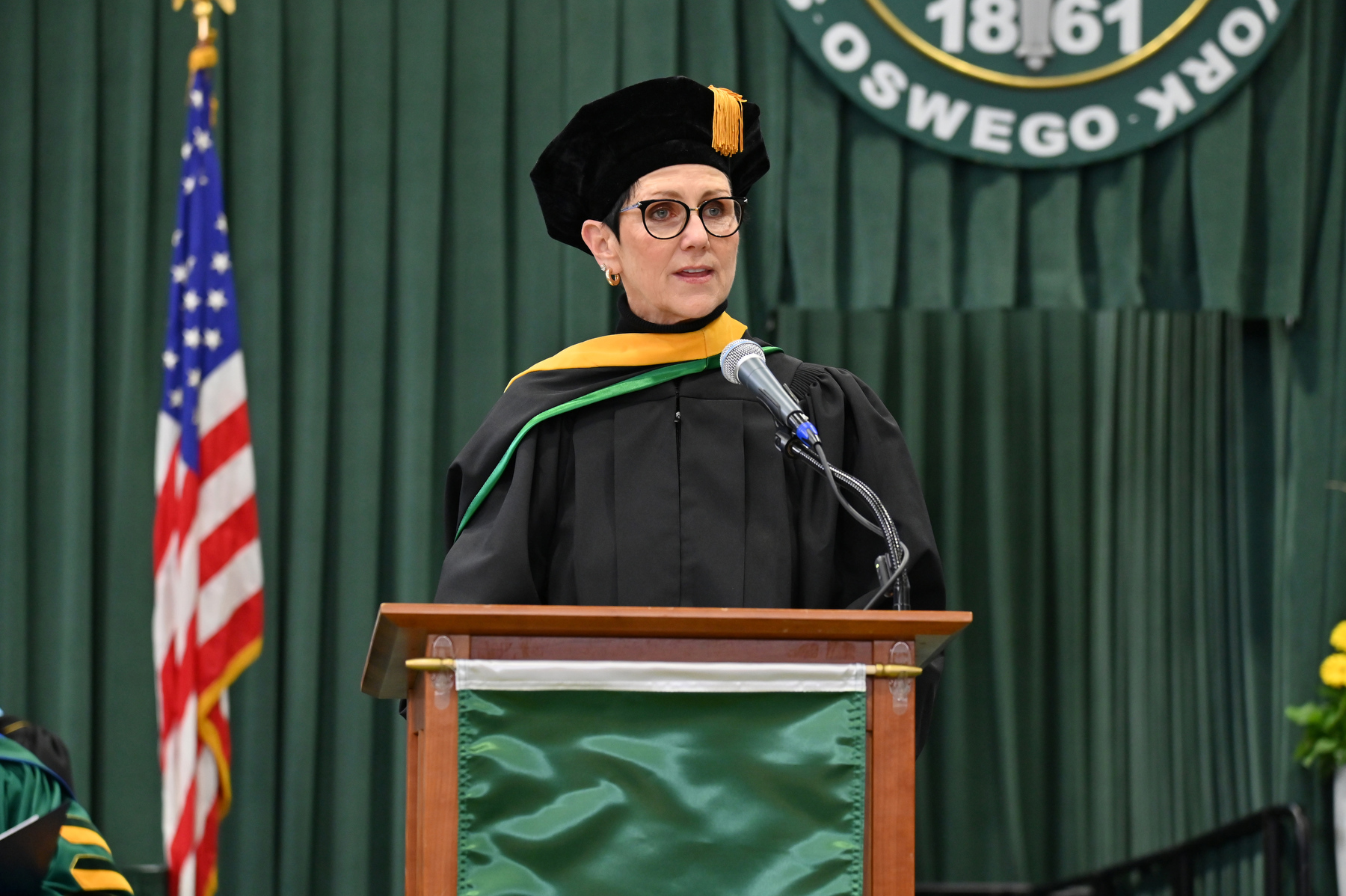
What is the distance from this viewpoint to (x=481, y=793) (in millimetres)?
1465

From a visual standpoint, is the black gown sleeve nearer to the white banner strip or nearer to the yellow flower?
the white banner strip

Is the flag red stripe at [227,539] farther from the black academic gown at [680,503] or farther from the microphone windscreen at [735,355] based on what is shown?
the microphone windscreen at [735,355]

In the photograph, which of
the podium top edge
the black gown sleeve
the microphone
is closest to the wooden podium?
the podium top edge

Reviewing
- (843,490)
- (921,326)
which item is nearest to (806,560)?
(843,490)

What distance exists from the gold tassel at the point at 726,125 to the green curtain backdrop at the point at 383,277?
204 cm

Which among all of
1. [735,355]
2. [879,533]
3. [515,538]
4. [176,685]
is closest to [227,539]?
[176,685]

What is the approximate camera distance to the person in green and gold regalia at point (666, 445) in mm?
1998

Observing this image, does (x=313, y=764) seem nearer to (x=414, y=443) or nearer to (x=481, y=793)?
(x=414, y=443)

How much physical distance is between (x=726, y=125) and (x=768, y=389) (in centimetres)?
53

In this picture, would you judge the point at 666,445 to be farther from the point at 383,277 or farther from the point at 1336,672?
the point at 1336,672

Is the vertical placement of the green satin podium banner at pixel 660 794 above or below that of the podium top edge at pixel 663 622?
below

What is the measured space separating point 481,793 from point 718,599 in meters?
0.57

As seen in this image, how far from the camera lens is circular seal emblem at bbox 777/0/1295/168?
13.4 feet

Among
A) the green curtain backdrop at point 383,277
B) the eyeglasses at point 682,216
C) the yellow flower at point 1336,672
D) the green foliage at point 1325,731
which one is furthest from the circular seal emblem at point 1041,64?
the eyeglasses at point 682,216
